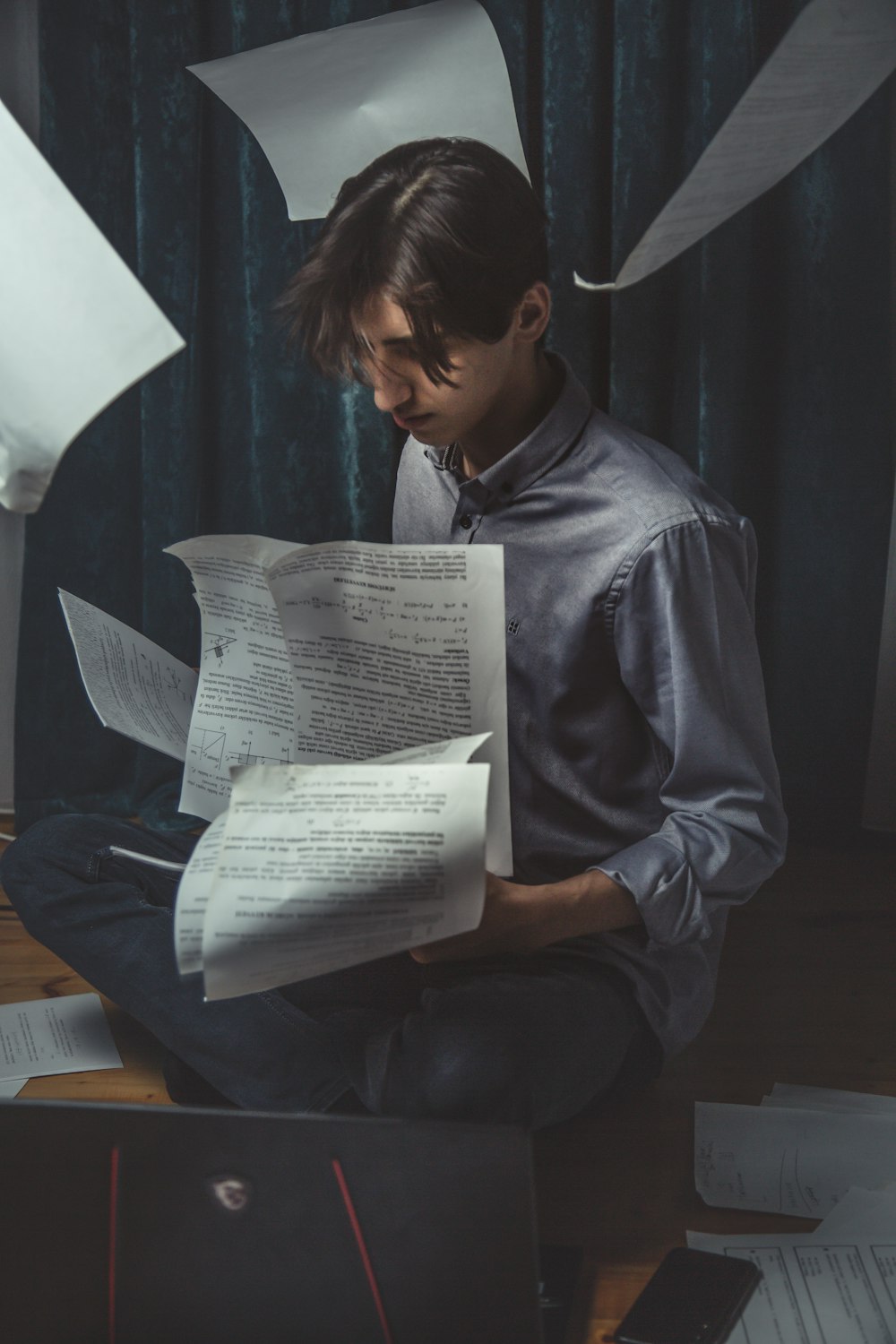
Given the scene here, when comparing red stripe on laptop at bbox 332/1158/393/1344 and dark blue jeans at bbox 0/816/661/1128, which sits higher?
red stripe on laptop at bbox 332/1158/393/1344

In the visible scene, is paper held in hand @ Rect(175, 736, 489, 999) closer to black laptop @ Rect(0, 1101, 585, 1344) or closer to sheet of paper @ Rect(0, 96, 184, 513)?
black laptop @ Rect(0, 1101, 585, 1344)

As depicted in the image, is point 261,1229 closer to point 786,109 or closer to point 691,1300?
point 691,1300

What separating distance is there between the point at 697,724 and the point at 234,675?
38 cm

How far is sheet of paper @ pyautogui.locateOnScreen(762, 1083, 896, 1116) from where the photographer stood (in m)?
1.14

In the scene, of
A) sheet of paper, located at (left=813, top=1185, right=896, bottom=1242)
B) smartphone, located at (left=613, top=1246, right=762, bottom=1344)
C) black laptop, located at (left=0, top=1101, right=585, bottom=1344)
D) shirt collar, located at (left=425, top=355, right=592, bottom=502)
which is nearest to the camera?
black laptop, located at (left=0, top=1101, right=585, bottom=1344)

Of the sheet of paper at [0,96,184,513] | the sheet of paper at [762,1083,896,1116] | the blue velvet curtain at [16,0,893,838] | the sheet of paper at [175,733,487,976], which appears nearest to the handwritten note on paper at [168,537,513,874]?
the sheet of paper at [175,733,487,976]

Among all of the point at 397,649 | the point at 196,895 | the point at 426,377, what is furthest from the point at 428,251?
the point at 196,895

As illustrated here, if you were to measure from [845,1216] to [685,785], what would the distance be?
1.18 feet

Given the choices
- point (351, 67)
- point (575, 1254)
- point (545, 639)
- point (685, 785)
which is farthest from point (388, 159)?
point (575, 1254)

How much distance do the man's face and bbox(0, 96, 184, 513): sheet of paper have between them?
1.53 feet

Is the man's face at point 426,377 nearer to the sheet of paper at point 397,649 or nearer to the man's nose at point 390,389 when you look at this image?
the man's nose at point 390,389

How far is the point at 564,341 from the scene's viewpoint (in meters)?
1.69

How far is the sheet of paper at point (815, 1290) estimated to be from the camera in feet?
2.72

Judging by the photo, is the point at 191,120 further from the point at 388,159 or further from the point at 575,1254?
the point at 575,1254
